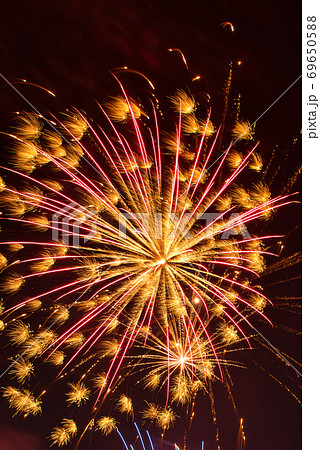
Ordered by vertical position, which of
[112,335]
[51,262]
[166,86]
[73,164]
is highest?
[166,86]

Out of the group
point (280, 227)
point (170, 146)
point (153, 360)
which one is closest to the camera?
point (170, 146)

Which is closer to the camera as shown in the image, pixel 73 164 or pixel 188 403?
pixel 73 164

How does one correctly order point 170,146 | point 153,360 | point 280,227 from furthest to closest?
point 153,360 < point 280,227 < point 170,146

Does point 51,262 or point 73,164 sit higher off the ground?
point 73,164

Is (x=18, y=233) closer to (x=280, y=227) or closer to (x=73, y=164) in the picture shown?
(x=73, y=164)

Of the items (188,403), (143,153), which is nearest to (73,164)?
(143,153)

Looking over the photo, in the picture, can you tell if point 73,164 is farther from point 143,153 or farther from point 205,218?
point 205,218
